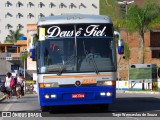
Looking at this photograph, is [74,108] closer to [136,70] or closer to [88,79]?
[88,79]

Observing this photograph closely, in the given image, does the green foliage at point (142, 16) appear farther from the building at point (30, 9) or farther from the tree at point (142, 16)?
the building at point (30, 9)

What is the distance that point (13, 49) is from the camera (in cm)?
12812

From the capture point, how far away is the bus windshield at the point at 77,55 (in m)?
20.4

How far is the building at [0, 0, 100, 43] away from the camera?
14388cm

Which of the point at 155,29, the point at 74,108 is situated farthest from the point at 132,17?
the point at 74,108

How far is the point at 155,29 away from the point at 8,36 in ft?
220

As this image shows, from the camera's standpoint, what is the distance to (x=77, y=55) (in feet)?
67.3

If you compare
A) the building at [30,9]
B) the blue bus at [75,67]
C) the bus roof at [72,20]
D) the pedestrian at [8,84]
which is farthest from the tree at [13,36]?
the blue bus at [75,67]

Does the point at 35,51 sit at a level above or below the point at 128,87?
above

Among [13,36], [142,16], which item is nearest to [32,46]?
[142,16]

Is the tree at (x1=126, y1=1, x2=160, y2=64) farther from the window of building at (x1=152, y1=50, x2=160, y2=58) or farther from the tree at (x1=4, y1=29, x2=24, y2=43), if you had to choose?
the tree at (x1=4, y1=29, x2=24, y2=43)

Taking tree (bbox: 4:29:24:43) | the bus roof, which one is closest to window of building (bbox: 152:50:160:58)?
tree (bbox: 4:29:24:43)

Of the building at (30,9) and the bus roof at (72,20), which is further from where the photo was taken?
the building at (30,9)

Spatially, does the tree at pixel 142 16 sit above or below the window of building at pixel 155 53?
above
